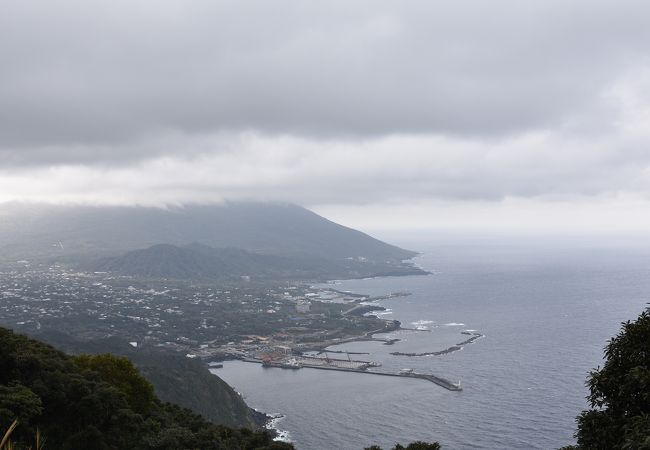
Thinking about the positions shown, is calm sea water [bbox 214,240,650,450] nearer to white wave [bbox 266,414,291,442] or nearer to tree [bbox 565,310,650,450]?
white wave [bbox 266,414,291,442]

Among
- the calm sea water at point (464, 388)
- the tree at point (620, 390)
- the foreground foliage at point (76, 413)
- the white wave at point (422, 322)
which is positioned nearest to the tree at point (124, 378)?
the foreground foliage at point (76, 413)

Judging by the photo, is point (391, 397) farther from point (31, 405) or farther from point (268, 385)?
point (31, 405)

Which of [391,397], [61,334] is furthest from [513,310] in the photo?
[61,334]

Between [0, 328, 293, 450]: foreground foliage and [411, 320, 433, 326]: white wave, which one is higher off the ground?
[0, 328, 293, 450]: foreground foliage

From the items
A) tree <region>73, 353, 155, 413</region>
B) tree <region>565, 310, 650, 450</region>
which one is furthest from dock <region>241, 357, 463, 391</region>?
tree <region>565, 310, 650, 450</region>

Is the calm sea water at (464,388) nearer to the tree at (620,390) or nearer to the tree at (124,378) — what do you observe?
the tree at (124,378)

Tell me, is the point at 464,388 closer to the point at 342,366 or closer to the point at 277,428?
the point at 342,366
